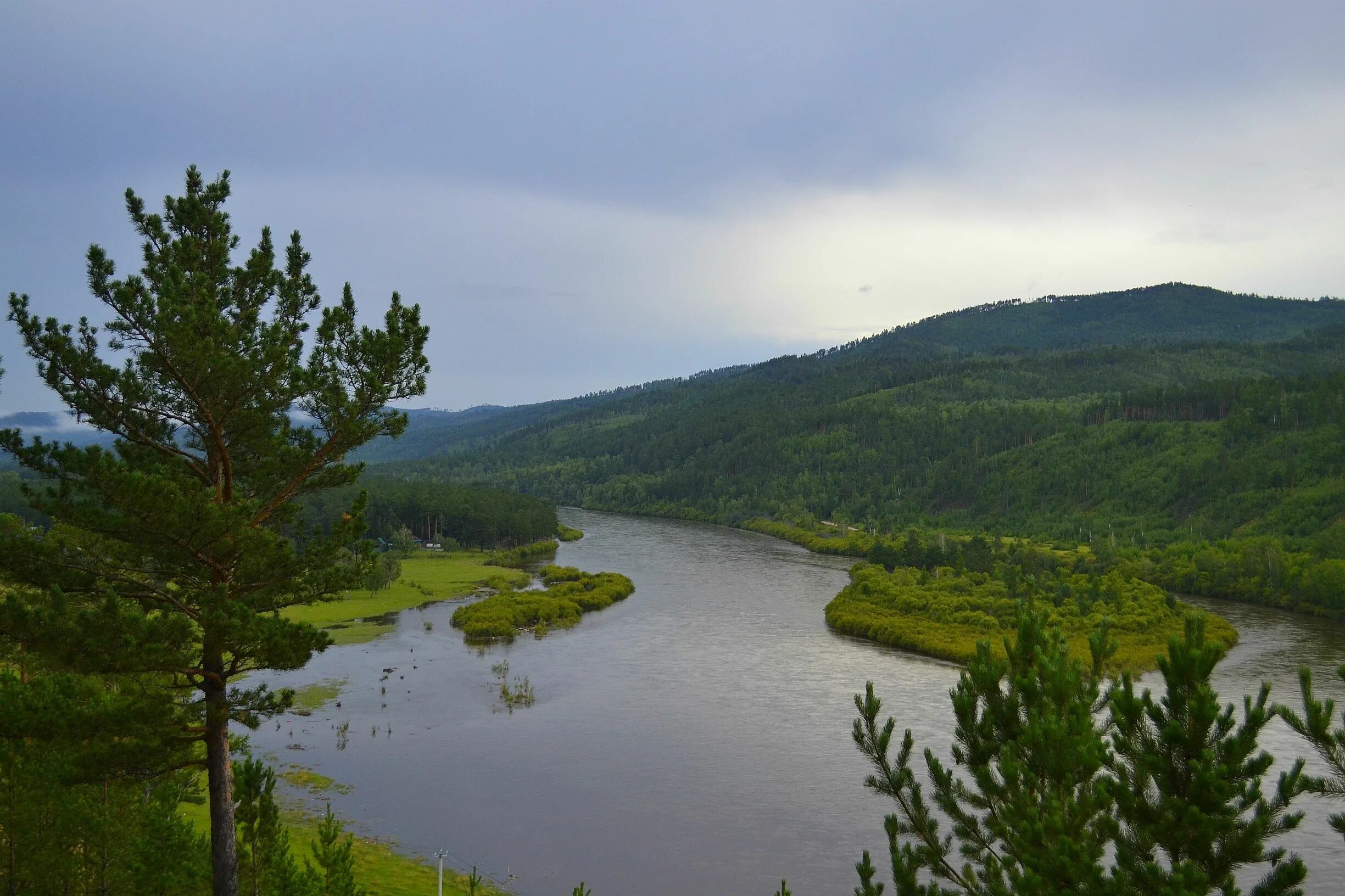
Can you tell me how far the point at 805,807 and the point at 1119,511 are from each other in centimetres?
11170

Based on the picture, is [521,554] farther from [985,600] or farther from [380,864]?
[380,864]

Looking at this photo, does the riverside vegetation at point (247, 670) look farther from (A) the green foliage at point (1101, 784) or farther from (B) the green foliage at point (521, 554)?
(B) the green foliage at point (521, 554)

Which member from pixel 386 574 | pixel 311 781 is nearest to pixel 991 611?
pixel 311 781

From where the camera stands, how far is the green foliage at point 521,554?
112m

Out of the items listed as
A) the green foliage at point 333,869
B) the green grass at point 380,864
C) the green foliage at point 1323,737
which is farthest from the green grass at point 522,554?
the green foliage at point 1323,737

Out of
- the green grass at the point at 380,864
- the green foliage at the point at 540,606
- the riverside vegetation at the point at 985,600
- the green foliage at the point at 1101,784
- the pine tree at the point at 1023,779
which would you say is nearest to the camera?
the green foliage at the point at 1101,784

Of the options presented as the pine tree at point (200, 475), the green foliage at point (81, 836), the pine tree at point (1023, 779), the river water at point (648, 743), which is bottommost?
the river water at point (648, 743)

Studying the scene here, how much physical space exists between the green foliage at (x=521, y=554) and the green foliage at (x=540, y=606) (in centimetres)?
2216

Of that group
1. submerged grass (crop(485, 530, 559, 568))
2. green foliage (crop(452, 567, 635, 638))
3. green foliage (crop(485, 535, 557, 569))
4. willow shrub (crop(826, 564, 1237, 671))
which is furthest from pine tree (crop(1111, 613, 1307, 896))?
submerged grass (crop(485, 530, 559, 568))

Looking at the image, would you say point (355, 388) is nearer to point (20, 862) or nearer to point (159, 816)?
point (159, 816)

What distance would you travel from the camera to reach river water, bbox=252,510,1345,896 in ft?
109

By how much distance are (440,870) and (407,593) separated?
6284 cm

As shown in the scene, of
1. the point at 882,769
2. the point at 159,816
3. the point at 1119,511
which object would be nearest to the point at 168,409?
the point at 159,816

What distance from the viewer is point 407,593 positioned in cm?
8756
